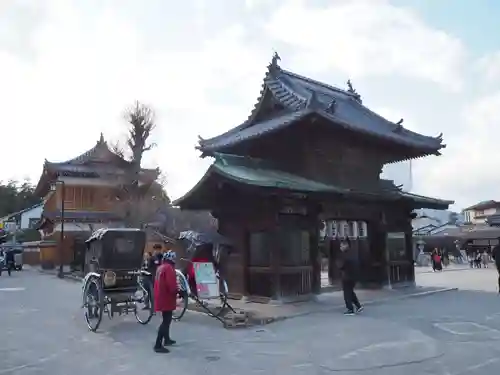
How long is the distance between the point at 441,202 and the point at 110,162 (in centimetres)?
2957

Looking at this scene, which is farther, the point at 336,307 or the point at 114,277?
the point at 336,307

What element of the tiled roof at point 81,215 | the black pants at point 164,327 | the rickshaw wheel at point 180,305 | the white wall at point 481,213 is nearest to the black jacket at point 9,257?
the tiled roof at point 81,215

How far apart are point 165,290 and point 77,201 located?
121 ft

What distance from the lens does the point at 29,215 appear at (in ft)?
208

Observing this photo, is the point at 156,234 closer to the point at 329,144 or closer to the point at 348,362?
the point at 329,144

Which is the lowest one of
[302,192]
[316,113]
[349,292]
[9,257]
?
[349,292]

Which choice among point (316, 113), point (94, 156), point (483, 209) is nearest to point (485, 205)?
point (483, 209)

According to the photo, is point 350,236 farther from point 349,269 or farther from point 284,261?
point 349,269

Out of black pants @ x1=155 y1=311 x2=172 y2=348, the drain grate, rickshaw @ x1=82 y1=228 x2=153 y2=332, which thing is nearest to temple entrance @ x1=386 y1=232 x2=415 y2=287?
rickshaw @ x1=82 y1=228 x2=153 y2=332

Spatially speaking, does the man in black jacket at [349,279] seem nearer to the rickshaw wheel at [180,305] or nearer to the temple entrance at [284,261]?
the temple entrance at [284,261]

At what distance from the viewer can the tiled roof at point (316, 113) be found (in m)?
15.8

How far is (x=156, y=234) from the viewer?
127 ft

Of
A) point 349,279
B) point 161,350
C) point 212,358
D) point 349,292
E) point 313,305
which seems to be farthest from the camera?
point 313,305

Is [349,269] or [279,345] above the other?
[349,269]
